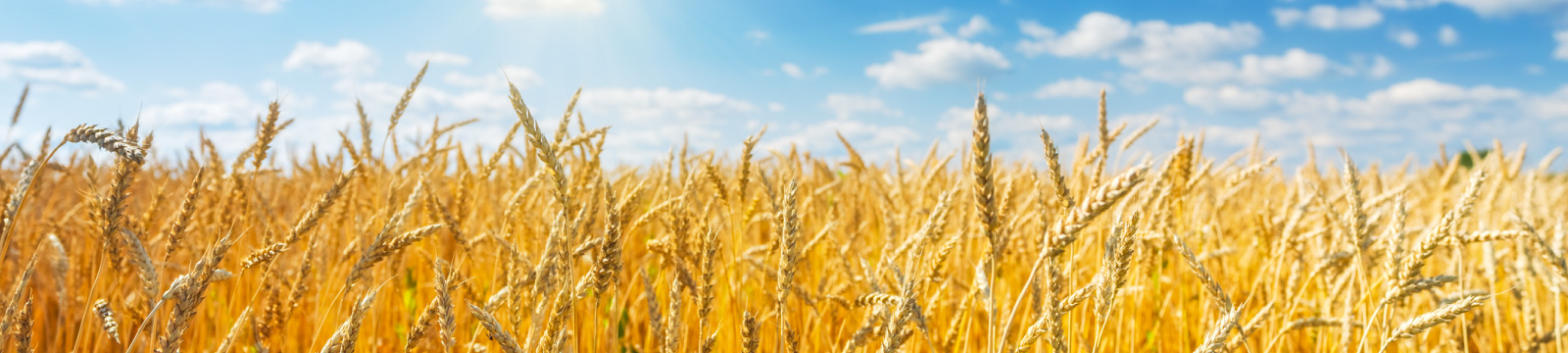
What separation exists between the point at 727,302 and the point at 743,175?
Result: 0.50m

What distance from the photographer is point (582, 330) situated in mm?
2289

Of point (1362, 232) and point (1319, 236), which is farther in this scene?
point (1319, 236)

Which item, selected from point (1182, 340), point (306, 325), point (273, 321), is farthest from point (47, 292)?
point (1182, 340)

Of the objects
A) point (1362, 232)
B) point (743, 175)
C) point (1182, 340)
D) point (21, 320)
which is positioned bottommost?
point (1182, 340)

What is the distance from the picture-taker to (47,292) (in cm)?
276

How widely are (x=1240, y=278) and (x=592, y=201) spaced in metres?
2.30

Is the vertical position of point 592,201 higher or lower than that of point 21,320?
higher

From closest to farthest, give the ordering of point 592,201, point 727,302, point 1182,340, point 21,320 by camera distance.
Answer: point 21,320, point 592,201, point 727,302, point 1182,340

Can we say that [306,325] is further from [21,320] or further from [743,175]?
[743,175]

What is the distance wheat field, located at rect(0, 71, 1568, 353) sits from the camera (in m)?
1.06

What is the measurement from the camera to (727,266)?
1945 mm

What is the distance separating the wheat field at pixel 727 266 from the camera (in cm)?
106

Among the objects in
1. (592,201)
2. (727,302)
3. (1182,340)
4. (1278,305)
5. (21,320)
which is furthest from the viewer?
(1278,305)

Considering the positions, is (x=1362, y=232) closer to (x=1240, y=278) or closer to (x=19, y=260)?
(x=1240, y=278)
